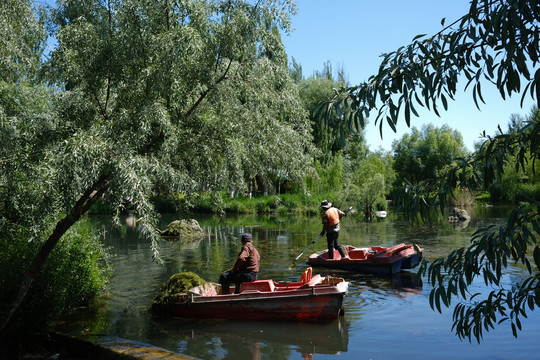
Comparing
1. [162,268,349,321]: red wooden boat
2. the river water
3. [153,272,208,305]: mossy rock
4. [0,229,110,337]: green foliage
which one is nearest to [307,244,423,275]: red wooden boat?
the river water

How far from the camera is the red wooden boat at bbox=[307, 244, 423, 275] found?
13.4m

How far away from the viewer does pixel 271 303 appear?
935 centimetres

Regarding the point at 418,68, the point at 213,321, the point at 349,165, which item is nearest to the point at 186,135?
the point at 213,321

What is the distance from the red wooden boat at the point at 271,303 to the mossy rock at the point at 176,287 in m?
0.31

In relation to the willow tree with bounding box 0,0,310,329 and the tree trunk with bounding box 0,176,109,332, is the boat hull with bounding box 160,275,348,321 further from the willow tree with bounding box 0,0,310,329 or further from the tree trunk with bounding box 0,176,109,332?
the tree trunk with bounding box 0,176,109,332

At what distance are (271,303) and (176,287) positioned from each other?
218 centimetres

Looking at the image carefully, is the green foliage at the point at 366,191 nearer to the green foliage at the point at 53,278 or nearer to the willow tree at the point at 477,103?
the green foliage at the point at 53,278

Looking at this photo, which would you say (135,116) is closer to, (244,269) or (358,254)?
(244,269)

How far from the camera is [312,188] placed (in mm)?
35656

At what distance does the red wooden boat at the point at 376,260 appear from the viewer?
13.4 m

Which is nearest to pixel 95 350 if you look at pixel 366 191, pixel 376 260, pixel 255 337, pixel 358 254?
pixel 255 337

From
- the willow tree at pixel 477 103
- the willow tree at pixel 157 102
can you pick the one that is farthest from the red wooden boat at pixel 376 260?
the willow tree at pixel 477 103

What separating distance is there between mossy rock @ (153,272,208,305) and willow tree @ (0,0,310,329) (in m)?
2.87

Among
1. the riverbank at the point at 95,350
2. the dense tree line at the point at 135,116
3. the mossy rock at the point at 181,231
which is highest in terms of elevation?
the dense tree line at the point at 135,116
